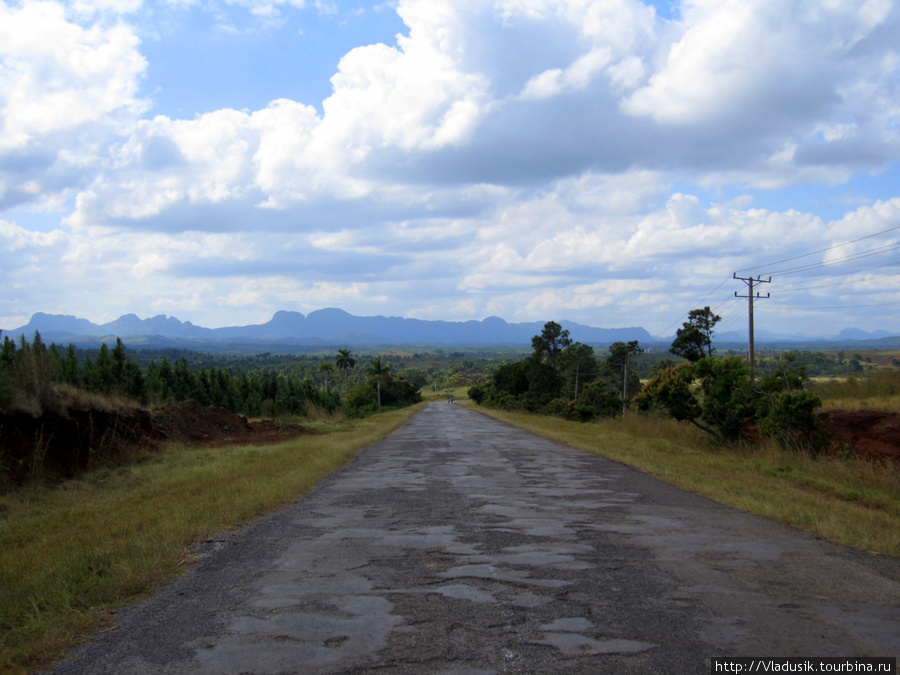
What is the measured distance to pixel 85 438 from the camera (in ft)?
57.8

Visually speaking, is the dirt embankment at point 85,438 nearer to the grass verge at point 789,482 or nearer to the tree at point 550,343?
the grass verge at point 789,482

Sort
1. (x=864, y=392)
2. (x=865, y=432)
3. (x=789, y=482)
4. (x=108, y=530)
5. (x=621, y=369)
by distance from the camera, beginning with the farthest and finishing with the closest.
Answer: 1. (x=621, y=369)
2. (x=864, y=392)
3. (x=865, y=432)
4. (x=789, y=482)
5. (x=108, y=530)

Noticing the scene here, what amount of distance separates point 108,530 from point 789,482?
12339 millimetres

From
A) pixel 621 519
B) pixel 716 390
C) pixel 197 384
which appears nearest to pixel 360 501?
pixel 621 519

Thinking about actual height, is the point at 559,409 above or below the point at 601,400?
below

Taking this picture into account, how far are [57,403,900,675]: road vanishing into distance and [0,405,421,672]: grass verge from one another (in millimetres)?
333

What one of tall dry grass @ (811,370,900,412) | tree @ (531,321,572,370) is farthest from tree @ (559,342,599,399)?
tall dry grass @ (811,370,900,412)

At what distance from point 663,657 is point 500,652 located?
3.40 feet

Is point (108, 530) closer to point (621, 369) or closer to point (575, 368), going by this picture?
point (621, 369)

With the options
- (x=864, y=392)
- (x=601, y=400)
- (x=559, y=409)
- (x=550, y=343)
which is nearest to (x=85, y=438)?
(x=864, y=392)

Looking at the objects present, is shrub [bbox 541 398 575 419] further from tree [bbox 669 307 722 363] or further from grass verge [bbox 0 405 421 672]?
grass verge [bbox 0 405 421 672]

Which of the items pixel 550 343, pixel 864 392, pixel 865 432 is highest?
pixel 550 343

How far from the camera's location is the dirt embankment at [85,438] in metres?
14.5

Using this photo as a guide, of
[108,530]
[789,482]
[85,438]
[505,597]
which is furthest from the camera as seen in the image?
[85,438]
